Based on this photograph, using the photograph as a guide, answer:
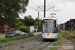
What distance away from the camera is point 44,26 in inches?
721

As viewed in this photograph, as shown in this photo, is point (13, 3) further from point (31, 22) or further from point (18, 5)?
point (31, 22)

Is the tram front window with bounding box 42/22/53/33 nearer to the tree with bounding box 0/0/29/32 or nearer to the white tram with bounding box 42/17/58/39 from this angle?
the white tram with bounding box 42/17/58/39

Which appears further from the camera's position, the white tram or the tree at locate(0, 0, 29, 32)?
the tree at locate(0, 0, 29, 32)

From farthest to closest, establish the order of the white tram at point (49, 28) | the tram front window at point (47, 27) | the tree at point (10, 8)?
the tree at point (10, 8)
the tram front window at point (47, 27)
the white tram at point (49, 28)

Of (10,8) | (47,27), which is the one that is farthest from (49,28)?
(10,8)

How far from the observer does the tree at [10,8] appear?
64.5ft

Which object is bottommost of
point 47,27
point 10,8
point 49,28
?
point 49,28

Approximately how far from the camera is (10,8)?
21281mm

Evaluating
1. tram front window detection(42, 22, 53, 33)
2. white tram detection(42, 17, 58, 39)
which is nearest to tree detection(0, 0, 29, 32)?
white tram detection(42, 17, 58, 39)

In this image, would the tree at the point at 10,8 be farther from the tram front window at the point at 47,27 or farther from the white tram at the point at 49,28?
the tram front window at the point at 47,27

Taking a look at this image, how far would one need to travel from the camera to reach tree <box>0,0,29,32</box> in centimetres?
1966

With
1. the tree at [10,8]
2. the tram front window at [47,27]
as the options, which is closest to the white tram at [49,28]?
the tram front window at [47,27]

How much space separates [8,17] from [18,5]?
2.87m

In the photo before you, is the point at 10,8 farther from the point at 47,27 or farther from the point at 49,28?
the point at 49,28
